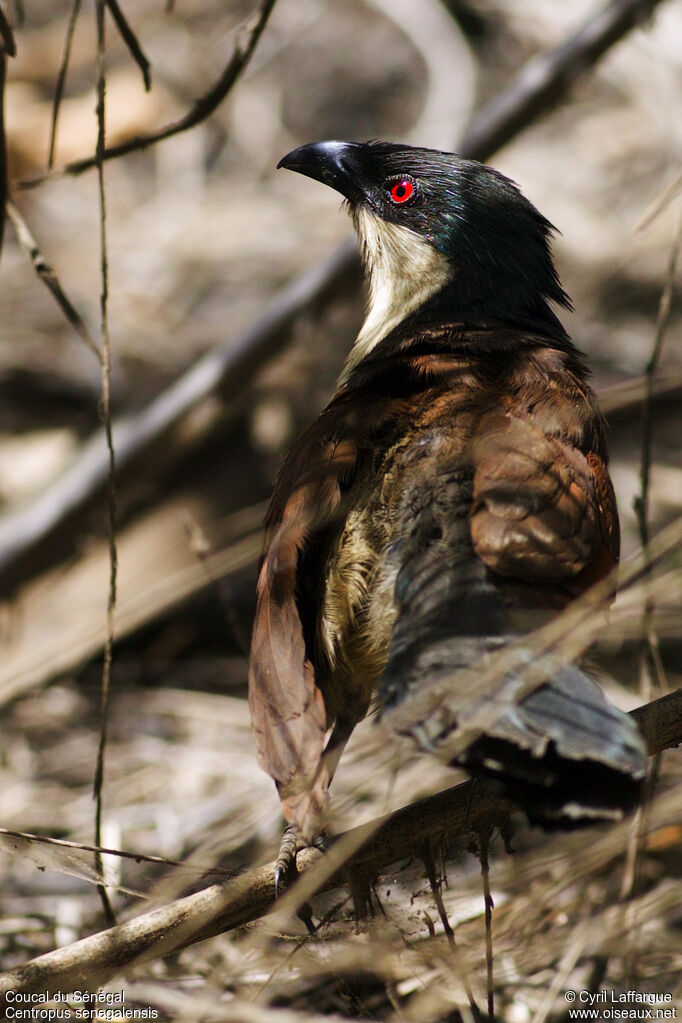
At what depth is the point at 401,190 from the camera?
3598 millimetres

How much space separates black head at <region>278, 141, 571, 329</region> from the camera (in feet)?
11.1

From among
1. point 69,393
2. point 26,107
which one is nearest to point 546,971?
point 69,393

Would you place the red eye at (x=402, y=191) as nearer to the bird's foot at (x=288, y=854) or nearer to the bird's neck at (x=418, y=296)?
the bird's neck at (x=418, y=296)

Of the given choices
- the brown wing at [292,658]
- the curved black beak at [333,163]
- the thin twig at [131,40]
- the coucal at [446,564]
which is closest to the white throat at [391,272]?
the curved black beak at [333,163]

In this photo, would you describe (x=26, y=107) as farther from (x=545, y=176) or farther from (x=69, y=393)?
(x=545, y=176)

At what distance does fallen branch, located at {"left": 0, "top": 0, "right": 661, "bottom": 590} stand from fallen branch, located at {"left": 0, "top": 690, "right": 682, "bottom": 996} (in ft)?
9.49

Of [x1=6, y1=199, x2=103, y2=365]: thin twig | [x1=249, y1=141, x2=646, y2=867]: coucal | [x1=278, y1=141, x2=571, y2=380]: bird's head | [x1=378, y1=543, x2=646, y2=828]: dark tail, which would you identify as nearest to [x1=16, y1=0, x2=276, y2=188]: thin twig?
[x1=6, y1=199, x2=103, y2=365]: thin twig

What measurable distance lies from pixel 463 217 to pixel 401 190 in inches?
10.9

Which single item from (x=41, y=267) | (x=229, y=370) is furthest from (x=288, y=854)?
(x=229, y=370)

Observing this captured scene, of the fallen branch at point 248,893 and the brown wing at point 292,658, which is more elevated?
the brown wing at point 292,658

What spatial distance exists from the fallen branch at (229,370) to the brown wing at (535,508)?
2.52 metres

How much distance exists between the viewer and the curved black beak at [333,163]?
3.59 meters

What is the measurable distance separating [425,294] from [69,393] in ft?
9.88

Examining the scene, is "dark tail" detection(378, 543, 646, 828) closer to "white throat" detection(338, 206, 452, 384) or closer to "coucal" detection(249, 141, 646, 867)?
"coucal" detection(249, 141, 646, 867)
